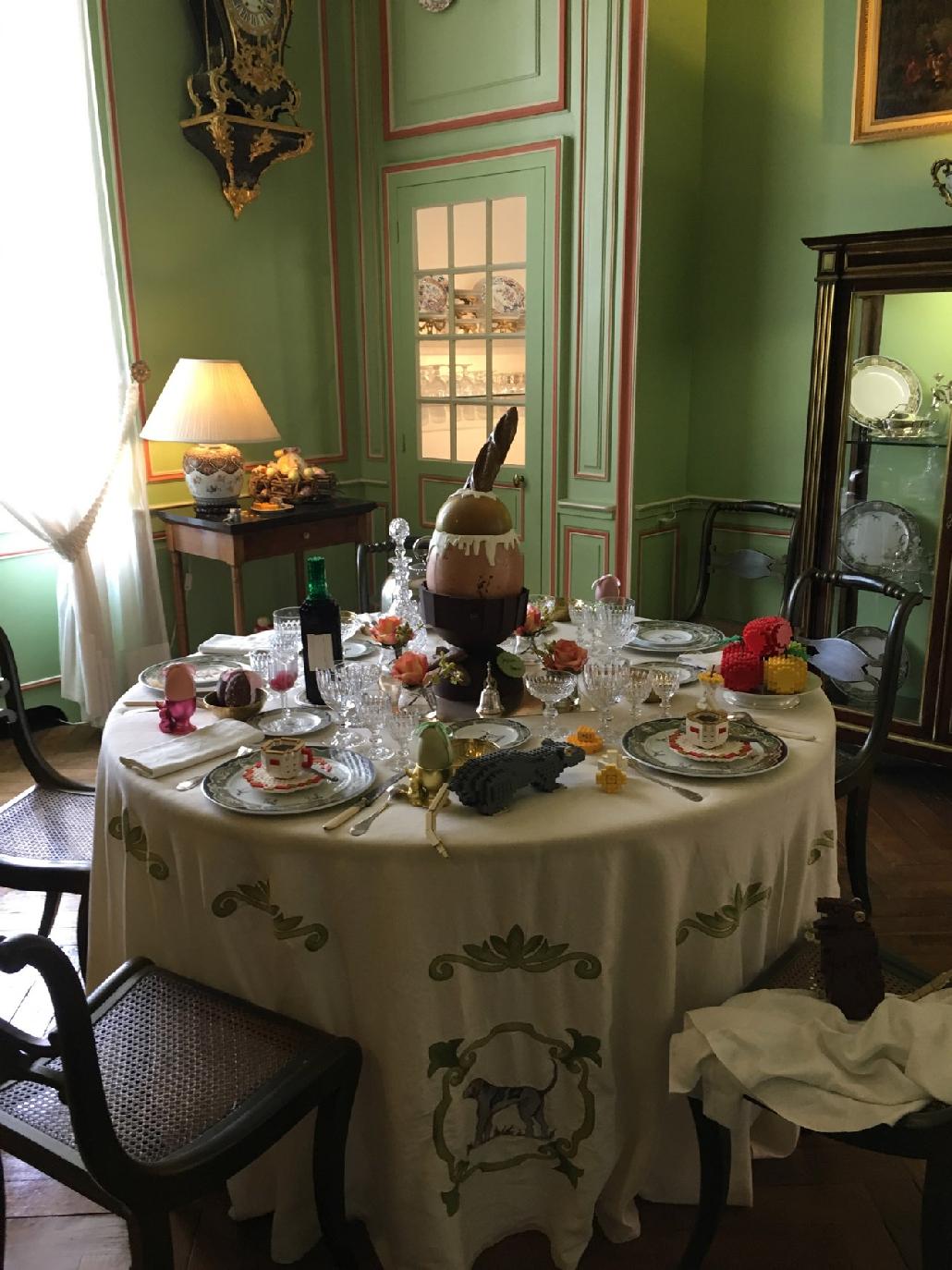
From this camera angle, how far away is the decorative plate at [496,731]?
5.59 ft

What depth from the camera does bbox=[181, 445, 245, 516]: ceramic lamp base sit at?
3.82 metres

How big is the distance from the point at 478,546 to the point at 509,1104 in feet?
2.98

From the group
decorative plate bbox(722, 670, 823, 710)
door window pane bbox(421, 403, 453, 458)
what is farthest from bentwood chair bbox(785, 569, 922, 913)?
door window pane bbox(421, 403, 453, 458)

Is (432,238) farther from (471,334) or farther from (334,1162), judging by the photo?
(334,1162)

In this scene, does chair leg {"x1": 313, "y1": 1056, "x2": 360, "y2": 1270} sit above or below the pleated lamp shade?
below

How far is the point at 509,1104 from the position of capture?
1523 millimetres

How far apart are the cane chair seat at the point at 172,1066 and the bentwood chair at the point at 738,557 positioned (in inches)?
112

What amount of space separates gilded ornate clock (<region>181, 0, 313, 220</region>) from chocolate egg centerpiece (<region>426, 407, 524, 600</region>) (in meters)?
2.70

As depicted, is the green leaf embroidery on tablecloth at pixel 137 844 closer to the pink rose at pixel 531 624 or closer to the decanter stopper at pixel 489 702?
the decanter stopper at pixel 489 702

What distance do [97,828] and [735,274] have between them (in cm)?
327

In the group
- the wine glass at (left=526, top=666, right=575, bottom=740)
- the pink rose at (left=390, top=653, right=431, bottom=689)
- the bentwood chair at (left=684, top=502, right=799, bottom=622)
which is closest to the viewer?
the wine glass at (left=526, top=666, right=575, bottom=740)

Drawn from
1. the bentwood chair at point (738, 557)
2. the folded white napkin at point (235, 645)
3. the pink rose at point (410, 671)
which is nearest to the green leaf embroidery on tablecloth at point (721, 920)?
the pink rose at point (410, 671)

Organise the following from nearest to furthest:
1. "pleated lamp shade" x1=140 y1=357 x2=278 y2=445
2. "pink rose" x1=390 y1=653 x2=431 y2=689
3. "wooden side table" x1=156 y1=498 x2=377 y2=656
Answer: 1. "pink rose" x1=390 y1=653 x2=431 y2=689
2. "pleated lamp shade" x1=140 y1=357 x2=278 y2=445
3. "wooden side table" x1=156 y1=498 x2=377 y2=656

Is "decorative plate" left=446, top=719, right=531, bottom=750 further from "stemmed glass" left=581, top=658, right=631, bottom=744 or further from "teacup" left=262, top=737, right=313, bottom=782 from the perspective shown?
"teacup" left=262, top=737, right=313, bottom=782
